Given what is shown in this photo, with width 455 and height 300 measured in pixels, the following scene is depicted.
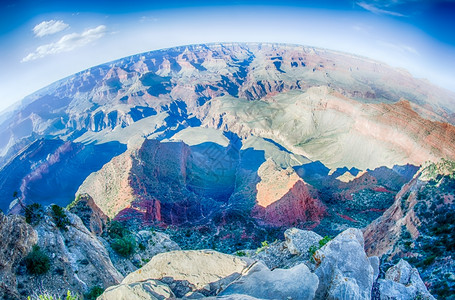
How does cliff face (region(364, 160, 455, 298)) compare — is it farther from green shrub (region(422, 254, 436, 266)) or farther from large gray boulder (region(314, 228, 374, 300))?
large gray boulder (region(314, 228, 374, 300))

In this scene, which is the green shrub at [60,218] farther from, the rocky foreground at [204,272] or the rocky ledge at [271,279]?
the rocky ledge at [271,279]

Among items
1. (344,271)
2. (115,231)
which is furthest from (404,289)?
(115,231)

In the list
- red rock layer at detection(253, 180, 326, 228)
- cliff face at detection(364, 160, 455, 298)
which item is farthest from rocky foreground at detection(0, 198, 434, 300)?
red rock layer at detection(253, 180, 326, 228)

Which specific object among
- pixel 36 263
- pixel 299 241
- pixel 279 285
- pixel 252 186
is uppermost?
pixel 279 285

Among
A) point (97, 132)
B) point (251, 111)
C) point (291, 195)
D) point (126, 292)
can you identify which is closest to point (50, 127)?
point (97, 132)

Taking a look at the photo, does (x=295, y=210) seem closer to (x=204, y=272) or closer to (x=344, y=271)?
(x=344, y=271)

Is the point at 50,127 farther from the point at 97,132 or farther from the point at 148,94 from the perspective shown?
the point at 148,94
